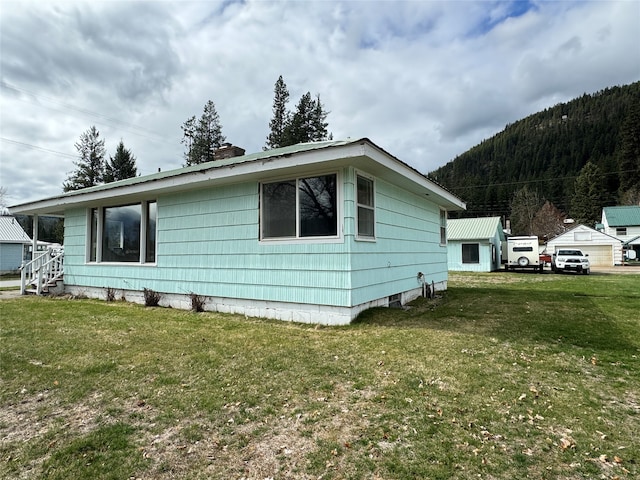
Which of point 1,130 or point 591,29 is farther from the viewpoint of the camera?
point 1,130

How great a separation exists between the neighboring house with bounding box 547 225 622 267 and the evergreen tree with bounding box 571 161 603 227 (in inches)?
929

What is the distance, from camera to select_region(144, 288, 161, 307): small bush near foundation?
8609 mm

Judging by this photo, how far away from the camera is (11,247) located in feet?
83.5

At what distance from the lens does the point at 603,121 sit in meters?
78.6

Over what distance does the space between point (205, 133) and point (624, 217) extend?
45881 mm

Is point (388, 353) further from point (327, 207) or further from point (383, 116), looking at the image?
point (383, 116)

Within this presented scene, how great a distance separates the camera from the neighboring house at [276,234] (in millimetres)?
6113

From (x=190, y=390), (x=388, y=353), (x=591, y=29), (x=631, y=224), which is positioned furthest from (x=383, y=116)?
(x=631, y=224)

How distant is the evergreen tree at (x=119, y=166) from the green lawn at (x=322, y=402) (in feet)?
110

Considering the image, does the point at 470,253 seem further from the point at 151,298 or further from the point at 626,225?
the point at 626,225

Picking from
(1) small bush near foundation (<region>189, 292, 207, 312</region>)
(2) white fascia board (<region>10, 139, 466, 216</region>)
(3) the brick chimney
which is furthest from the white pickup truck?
(1) small bush near foundation (<region>189, 292, 207, 312</region>)

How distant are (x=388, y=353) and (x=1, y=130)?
29.2m

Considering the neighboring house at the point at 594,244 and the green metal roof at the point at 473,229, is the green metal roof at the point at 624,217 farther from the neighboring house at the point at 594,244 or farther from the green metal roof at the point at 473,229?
the green metal roof at the point at 473,229

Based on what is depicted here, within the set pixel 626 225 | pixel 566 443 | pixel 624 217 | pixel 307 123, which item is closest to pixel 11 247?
pixel 307 123
